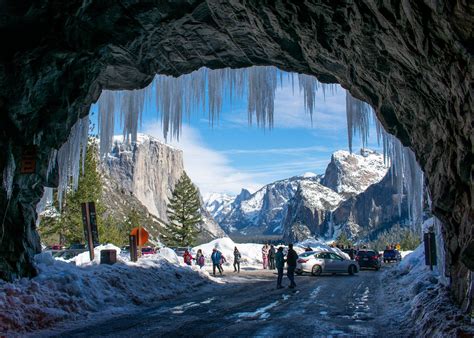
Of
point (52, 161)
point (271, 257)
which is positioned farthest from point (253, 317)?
point (271, 257)

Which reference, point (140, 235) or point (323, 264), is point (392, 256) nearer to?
point (323, 264)

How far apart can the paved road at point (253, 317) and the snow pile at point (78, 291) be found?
107 centimetres

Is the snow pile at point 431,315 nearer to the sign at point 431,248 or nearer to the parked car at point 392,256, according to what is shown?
the sign at point 431,248

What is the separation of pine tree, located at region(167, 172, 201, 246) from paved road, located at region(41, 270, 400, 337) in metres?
58.0

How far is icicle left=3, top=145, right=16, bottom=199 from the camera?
35.2 feet

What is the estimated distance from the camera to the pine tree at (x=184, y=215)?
72.8 m

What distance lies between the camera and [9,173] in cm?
1087

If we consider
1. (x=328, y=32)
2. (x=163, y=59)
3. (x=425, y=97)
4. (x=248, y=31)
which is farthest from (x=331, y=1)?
(x=163, y=59)

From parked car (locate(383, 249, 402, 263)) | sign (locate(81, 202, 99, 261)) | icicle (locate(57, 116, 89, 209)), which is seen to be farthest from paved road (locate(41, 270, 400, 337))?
parked car (locate(383, 249, 402, 263))

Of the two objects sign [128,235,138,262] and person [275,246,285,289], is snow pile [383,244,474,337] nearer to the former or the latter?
person [275,246,285,289]

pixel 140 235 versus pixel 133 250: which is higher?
pixel 140 235

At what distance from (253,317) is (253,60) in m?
8.01

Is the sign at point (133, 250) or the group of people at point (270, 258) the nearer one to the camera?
the sign at point (133, 250)

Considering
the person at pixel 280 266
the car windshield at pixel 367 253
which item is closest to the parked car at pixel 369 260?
the car windshield at pixel 367 253
